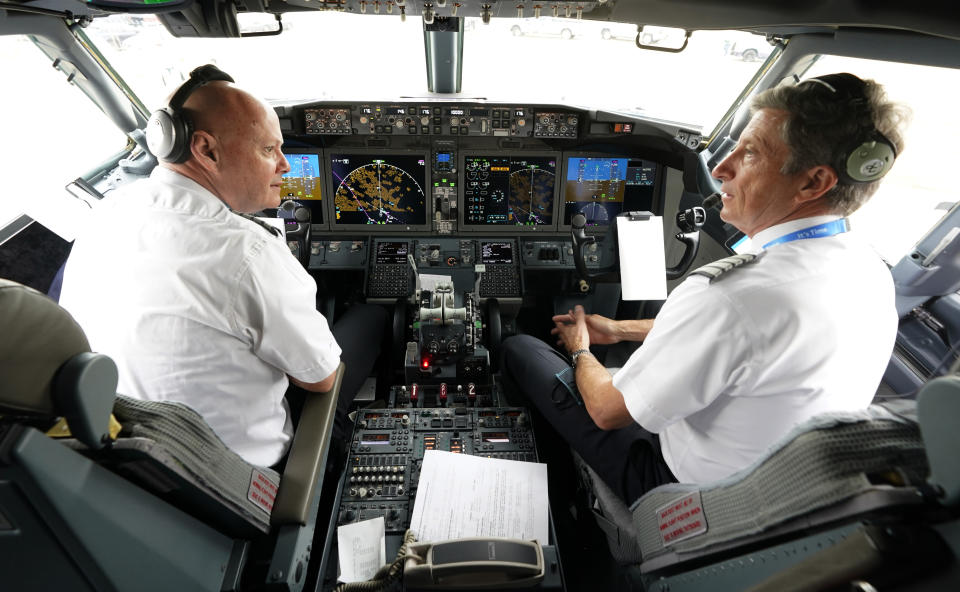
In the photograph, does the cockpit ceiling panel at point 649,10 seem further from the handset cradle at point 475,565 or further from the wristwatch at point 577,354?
the handset cradle at point 475,565

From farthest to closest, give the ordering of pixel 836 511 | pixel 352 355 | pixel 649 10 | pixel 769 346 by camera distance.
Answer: pixel 352 355
pixel 649 10
pixel 769 346
pixel 836 511

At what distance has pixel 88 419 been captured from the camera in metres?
0.63

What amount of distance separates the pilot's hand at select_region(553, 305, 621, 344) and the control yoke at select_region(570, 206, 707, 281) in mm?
595

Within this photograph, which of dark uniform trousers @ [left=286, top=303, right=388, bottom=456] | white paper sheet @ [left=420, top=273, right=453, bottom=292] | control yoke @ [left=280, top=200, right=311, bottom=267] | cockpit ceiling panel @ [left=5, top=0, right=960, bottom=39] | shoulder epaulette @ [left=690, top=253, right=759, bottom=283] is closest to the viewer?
shoulder epaulette @ [left=690, top=253, right=759, bottom=283]

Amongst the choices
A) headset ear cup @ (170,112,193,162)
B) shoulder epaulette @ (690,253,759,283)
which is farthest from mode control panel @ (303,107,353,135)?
shoulder epaulette @ (690,253,759,283)

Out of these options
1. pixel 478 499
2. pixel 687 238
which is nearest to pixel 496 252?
pixel 687 238

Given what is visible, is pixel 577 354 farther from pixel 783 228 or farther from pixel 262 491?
pixel 262 491

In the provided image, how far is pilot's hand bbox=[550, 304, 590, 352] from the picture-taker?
1.81 m

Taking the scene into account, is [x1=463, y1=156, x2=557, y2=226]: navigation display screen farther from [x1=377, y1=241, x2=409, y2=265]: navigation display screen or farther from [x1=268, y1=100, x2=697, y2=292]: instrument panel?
[x1=377, y1=241, x2=409, y2=265]: navigation display screen

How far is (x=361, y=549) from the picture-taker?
135 centimetres

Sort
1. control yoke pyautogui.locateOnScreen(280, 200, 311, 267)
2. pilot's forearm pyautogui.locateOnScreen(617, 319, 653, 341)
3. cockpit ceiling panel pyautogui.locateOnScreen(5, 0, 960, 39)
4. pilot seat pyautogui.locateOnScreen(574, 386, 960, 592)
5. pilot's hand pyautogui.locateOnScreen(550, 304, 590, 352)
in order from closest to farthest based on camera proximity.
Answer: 1. pilot seat pyautogui.locateOnScreen(574, 386, 960, 592)
2. cockpit ceiling panel pyautogui.locateOnScreen(5, 0, 960, 39)
3. pilot's hand pyautogui.locateOnScreen(550, 304, 590, 352)
4. pilot's forearm pyautogui.locateOnScreen(617, 319, 653, 341)
5. control yoke pyautogui.locateOnScreen(280, 200, 311, 267)

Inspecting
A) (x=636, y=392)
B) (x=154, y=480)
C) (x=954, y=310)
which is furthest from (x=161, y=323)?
(x=954, y=310)

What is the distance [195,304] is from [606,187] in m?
2.15

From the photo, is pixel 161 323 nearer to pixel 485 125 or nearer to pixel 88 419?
pixel 88 419
